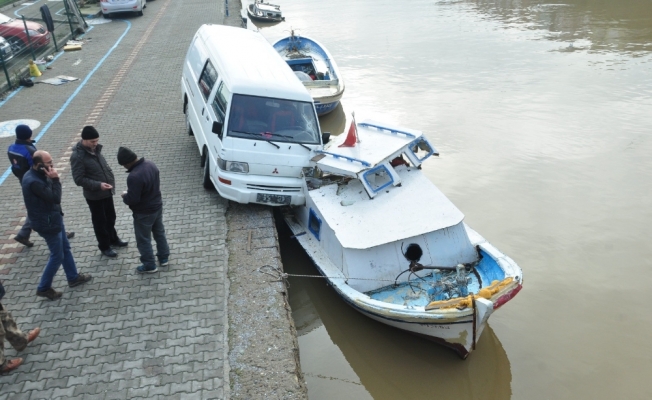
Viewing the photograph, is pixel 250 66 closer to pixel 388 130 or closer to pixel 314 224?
pixel 388 130

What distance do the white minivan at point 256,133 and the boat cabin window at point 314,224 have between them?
358mm

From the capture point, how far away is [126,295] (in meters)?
6.56

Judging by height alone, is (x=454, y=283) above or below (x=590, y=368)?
above

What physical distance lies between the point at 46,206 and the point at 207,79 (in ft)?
14.9

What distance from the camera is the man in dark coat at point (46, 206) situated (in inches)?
226

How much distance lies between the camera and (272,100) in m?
8.66

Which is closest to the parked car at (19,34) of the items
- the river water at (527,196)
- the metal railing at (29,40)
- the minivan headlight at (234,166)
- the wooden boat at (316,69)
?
the metal railing at (29,40)

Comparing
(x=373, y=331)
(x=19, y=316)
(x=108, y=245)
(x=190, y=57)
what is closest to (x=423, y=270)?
(x=373, y=331)

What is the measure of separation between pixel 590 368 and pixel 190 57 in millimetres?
9187

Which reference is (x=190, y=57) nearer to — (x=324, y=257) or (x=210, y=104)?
(x=210, y=104)

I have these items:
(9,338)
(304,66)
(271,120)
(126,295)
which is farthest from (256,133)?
(304,66)

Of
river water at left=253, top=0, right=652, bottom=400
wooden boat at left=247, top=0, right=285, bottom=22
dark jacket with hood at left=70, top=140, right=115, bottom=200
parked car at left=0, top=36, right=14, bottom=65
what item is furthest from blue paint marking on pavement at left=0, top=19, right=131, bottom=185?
wooden boat at left=247, top=0, right=285, bottom=22

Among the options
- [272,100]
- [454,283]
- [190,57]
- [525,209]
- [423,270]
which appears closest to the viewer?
[454,283]

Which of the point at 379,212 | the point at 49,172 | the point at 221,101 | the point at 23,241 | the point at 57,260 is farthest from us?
the point at 221,101
